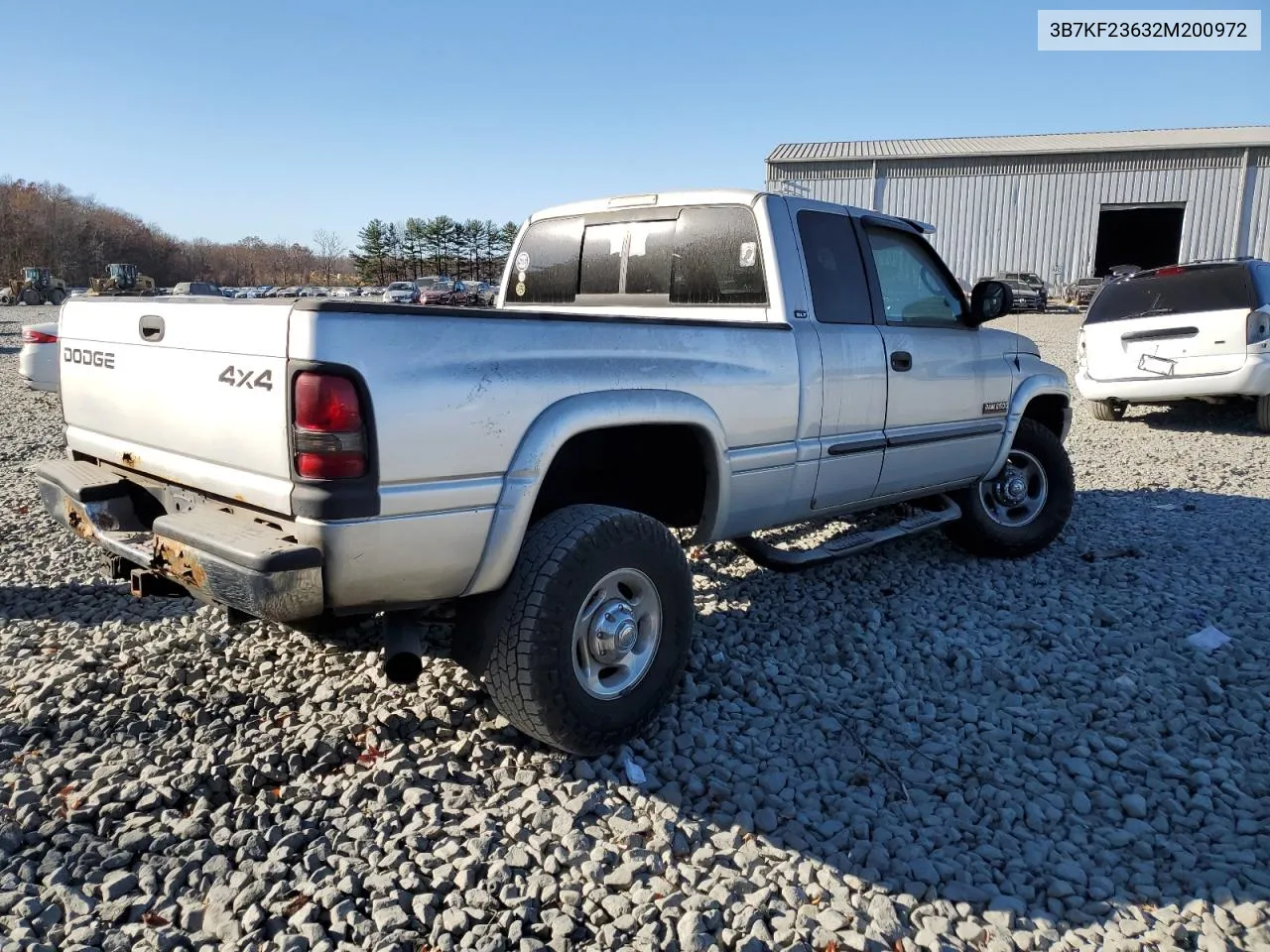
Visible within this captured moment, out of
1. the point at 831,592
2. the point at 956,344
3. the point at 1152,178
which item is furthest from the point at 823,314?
the point at 1152,178

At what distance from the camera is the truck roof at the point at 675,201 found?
415 cm

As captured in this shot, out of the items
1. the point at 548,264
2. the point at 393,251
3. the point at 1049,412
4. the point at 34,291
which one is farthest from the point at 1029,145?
the point at 393,251

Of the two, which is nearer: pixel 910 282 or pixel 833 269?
pixel 833 269

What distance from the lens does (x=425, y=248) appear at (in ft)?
292

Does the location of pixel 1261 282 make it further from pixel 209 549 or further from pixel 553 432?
pixel 209 549

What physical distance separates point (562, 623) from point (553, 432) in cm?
63

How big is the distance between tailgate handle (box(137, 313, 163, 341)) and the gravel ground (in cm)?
141

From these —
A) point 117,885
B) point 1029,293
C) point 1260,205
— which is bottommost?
point 117,885

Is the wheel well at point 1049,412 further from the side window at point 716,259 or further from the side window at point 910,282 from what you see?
the side window at point 716,259

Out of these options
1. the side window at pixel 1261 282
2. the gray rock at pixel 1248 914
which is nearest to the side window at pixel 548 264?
the gray rock at pixel 1248 914

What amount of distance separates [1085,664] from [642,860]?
2.43 metres

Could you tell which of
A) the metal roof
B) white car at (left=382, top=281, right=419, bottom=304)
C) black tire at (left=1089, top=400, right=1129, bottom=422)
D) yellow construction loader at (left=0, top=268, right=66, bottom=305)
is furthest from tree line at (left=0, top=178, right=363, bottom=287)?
black tire at (left=1089, top=400, right=1129, bottom=422)

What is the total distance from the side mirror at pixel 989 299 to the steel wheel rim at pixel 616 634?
269 cm

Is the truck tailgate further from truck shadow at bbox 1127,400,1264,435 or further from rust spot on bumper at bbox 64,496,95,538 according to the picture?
truck shadow at bbox 1127,400,1264,435
